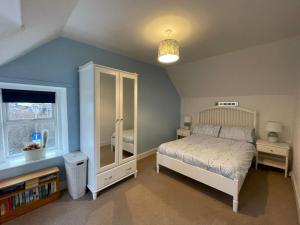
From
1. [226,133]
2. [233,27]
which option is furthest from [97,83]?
[226,133]

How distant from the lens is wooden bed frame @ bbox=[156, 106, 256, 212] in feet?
6.51

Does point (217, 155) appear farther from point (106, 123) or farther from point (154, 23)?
point (154, 23)

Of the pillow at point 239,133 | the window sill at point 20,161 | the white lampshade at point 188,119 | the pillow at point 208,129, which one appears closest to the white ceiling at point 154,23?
the window sill at point 20,161

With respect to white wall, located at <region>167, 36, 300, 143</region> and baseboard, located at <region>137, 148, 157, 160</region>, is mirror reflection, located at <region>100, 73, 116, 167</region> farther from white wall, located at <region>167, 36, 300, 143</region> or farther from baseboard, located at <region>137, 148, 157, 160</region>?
white wall, located at <region>167, 36, 300, 143</region>

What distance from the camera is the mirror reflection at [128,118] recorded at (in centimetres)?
253

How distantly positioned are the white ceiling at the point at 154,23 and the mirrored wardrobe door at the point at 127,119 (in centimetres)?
74

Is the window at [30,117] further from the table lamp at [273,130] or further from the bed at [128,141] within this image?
the table lamp at [273,130]

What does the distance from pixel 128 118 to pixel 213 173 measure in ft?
5.37

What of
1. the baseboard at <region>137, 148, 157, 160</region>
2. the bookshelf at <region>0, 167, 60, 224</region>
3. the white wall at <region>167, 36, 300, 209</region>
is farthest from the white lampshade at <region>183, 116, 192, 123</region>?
the bookshelf at <region>0, 167, 60, 224</region>

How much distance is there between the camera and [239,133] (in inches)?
134

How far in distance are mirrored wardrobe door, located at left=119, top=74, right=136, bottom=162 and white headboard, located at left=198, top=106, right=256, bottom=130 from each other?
2.54 meters

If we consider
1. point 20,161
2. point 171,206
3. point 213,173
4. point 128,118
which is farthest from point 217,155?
point 20,161

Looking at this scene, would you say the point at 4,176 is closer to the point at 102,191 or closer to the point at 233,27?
the point at 102,191

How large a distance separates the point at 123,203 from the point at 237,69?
345 cm
